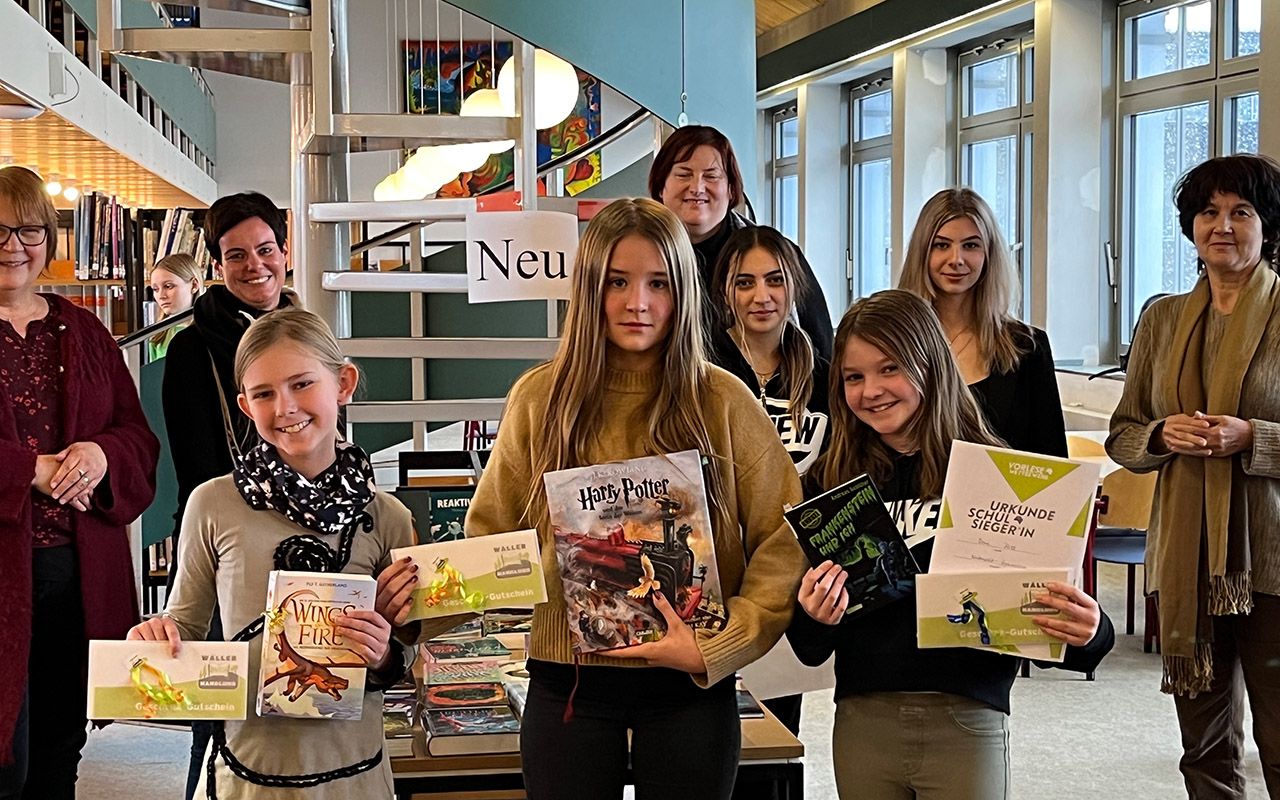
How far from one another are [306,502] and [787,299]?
3.67 ft

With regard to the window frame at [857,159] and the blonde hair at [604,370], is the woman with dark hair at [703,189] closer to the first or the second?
the blonde hair at [604,370]

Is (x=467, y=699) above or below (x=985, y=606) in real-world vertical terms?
below

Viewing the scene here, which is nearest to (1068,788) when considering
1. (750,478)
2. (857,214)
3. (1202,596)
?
(1202,596)

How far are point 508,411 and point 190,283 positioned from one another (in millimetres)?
4194

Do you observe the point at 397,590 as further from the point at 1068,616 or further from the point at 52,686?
the point at 52,686

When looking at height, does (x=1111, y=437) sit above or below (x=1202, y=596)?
above

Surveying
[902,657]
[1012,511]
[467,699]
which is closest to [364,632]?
[467,699]

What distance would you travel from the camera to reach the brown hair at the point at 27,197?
7.65ft

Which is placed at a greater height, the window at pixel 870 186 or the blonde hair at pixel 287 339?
the window at pixel 870 186

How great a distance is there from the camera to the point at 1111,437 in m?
3.02

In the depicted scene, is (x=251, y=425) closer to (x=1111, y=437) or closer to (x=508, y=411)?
(x=508, y=411)

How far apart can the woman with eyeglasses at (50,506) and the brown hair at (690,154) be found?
4.14ft

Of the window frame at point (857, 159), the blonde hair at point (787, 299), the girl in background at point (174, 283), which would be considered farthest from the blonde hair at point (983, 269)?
the window frame at point (857, 159)

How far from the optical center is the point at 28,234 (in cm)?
235
